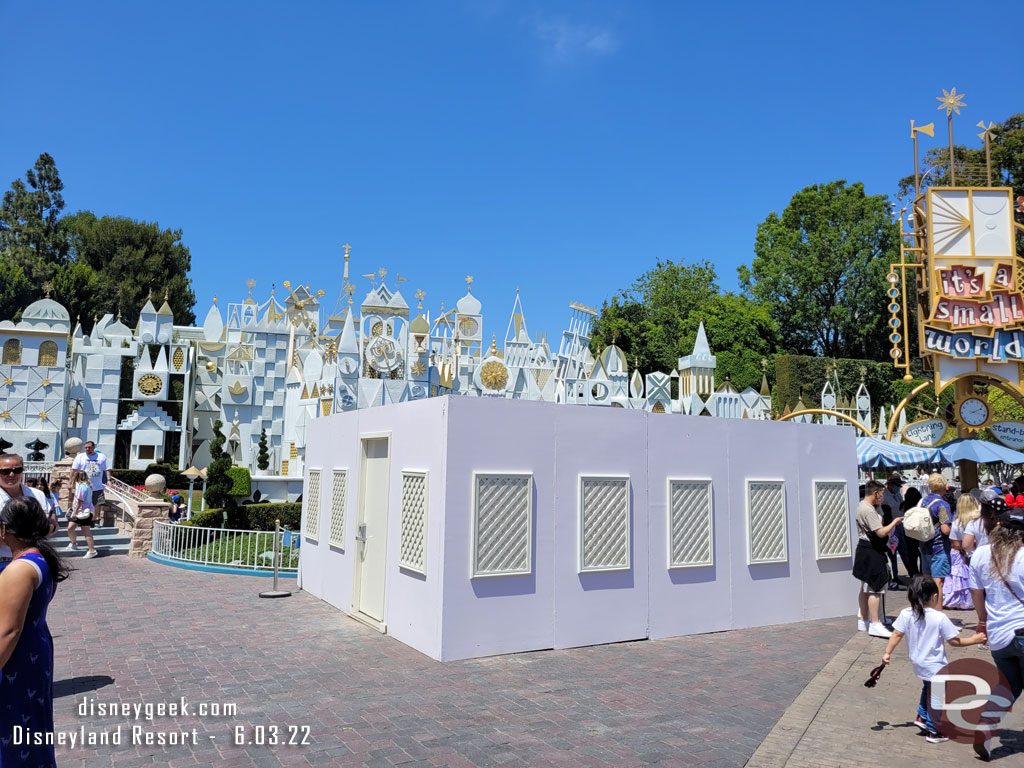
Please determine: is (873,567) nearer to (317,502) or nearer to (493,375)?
(317,502)

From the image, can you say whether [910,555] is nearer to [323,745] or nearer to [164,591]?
[323,745]

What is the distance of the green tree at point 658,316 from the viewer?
54.8 m

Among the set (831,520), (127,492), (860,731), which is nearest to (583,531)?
(860,731)

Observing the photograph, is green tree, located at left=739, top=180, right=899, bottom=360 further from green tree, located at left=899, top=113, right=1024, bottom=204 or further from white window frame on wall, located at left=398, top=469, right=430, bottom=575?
white window frame on wall, located at left=398, top=469, right=430, bottom=575

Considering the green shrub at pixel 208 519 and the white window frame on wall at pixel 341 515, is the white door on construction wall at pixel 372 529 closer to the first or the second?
the white window frame on wall at pixel 341 515

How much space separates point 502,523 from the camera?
25.7 feet

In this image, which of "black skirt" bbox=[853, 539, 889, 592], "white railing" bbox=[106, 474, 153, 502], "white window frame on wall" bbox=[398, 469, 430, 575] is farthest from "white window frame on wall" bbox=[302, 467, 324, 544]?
"black skirt" bbox=[853, 539, 889, 592]

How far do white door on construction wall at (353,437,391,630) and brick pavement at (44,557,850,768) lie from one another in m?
0.39

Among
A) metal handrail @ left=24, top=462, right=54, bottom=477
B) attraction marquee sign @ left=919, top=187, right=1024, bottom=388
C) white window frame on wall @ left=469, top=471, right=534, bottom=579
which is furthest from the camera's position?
metal handrail @ left=24, top=462, right=54, bottom=477

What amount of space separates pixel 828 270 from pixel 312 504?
155ft

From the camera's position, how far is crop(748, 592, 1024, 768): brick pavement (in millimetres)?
4930

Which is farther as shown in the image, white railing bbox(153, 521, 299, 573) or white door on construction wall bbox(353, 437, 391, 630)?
white railing bbox(153, 521, 299, 573)

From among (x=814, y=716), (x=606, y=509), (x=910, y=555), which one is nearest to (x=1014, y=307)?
(x=910, y=555)

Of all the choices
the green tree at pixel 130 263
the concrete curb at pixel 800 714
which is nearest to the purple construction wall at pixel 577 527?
the concrete curb at pixel 800 714
